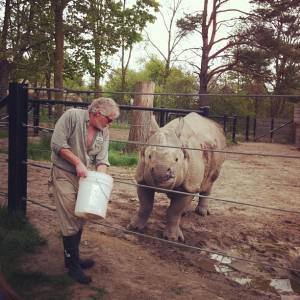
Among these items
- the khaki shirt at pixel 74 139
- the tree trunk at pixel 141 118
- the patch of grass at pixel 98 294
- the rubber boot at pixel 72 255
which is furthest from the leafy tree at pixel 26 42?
the patch of grass at pixel 98 294

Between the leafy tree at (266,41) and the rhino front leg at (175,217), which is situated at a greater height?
the leafy tree at (266,41)

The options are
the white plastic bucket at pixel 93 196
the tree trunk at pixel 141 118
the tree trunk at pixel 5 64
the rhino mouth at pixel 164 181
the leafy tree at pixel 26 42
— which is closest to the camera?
the white plastic bucket at pixel 93 196

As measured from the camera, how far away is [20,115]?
428 cm

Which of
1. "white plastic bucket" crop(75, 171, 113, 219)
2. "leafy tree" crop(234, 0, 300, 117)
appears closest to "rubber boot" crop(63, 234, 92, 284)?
"white plastic bucket" crop(75, 171, 113, 219)

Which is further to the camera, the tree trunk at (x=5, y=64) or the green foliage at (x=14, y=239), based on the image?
the tree trunk at (x=5, y=64)

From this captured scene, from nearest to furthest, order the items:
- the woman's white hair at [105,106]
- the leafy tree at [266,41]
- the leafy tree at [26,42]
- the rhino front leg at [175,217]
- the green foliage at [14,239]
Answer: the woman's white hair at [105,106], the green foliage at [14,239], the rhino front leg at [175,217], the leafy tree at [26,42], the leafy tree at [266,41]

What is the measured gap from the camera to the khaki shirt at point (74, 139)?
3.26 metres

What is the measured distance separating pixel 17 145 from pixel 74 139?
1.24m

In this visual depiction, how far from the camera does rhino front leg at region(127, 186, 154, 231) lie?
480 cm

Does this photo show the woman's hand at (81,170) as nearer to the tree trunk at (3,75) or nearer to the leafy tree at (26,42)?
the leafy tree at (26,42)

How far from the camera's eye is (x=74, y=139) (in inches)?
130

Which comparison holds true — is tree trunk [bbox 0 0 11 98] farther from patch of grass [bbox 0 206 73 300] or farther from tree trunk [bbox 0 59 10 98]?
patch of grass [bbox 0 206 73 300]

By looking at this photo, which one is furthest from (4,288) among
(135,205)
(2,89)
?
(2,89)

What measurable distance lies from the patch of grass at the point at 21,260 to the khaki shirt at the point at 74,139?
2.70 ft
